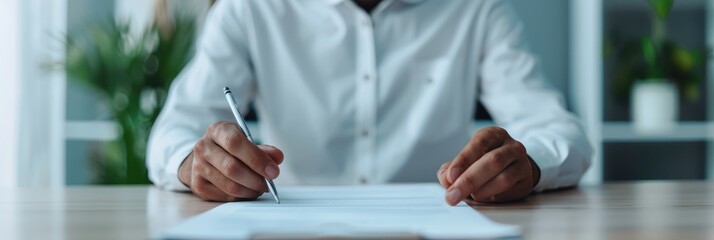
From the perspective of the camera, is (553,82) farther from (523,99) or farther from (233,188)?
(233,188)

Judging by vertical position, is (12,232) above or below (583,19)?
above

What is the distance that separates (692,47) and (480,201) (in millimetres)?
2798

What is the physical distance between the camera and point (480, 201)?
0.93 metres

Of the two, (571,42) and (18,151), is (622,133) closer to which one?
(571,42)

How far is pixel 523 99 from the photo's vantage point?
5.20 feet

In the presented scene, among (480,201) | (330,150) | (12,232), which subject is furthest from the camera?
(330,150)

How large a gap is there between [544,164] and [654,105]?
2291mm

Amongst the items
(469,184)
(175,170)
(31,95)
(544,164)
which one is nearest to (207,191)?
(175,170)

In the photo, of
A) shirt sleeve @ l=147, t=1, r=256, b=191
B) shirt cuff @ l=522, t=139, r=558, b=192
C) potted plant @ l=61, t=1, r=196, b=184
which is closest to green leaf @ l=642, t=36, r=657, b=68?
potted plant @ l=61, t=1, r=196, b=184

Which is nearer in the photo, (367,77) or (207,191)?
(207,191)

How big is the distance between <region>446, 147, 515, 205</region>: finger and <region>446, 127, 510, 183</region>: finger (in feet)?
0.05

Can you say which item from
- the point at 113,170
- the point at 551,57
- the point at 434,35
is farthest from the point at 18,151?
the point at 551,57

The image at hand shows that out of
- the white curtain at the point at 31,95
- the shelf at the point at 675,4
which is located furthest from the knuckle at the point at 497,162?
the shelf at the point at 675,4

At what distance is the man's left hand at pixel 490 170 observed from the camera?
0.90 m
